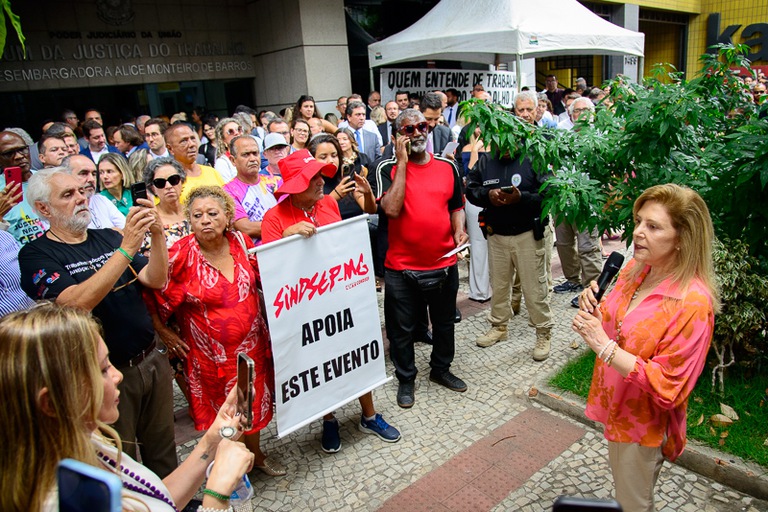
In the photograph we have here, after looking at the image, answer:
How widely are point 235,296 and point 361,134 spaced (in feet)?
17.9

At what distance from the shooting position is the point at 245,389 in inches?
68.3

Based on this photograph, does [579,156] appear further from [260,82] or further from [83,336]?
[260,82]

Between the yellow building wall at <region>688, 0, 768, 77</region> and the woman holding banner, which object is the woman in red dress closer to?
the woman holding banner

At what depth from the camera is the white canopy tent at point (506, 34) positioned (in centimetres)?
905

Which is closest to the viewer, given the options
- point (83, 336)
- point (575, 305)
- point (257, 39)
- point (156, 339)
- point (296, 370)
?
point (83, 336)

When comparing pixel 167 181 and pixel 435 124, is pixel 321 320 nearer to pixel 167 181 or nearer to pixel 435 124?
pixel 167 181

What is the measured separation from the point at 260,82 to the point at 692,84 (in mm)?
11118

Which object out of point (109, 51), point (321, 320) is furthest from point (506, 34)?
point (109, 51)

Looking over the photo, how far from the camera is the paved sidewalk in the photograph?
10.8 ft

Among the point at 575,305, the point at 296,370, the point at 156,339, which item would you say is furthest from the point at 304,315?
the point at 575,305

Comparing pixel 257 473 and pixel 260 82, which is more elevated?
pixel 260 82

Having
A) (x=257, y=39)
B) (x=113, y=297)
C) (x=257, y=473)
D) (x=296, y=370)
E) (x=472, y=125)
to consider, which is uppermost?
(x=257, y=39)

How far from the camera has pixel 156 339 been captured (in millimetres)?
3201

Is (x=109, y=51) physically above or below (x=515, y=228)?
above
